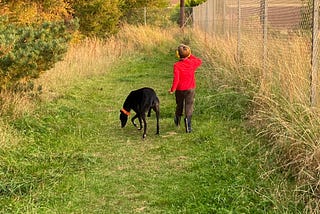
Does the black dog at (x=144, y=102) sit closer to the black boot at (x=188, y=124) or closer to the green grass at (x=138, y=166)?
the green grass at (x=138, y=166)

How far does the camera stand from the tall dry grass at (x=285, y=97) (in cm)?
452

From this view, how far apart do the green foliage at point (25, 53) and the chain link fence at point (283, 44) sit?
11.1 ft

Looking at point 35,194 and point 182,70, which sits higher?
point 182,70

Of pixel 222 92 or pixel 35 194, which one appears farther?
pixel 222 92

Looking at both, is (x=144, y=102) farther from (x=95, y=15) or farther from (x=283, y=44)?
(x=95, y=15)

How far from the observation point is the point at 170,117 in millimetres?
8414

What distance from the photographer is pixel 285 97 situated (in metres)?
5.96

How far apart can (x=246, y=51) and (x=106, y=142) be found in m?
3.60

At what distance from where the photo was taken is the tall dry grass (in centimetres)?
452

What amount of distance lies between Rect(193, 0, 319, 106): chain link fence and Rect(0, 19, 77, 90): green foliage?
133 inches

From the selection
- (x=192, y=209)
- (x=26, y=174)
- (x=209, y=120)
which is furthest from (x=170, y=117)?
(x=192, y=209)

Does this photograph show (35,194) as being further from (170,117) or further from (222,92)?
(222,92)

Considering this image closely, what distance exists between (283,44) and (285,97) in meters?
1.50

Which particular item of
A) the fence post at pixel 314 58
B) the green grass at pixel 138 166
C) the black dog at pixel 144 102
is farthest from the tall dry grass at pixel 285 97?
the black dog at pixel 144 102
